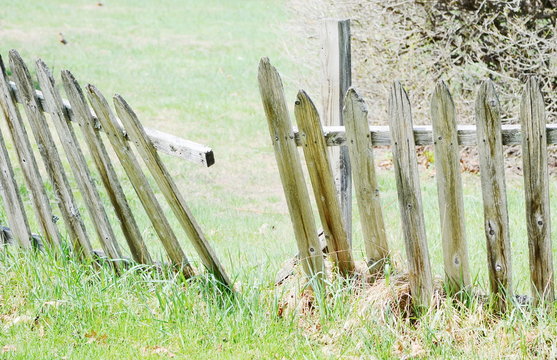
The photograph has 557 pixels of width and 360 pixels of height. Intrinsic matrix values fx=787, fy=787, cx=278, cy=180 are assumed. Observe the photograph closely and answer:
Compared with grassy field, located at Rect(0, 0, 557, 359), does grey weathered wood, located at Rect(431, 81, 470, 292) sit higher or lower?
higher

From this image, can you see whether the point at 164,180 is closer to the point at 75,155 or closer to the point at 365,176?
the point at 75,155

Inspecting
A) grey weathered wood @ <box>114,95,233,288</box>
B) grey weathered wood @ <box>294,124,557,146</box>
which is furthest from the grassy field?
grey weathered wood @ <box>294,124,557,146</box>

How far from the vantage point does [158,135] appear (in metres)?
3.67

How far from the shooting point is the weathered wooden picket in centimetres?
369

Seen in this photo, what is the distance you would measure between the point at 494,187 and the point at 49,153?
2.37 metres

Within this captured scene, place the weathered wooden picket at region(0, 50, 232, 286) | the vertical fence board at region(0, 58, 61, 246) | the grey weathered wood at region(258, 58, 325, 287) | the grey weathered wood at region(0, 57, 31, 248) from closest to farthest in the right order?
the grey weathered wood at region(258, 58, 325, 287) < the weathered wooden picket at region(0, 50, 232, 286) < the vertical fence board at region(0, 58, 61, 246) < the grey weathered wood at region(0, 57, 31, 248)

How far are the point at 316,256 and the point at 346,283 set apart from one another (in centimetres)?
20

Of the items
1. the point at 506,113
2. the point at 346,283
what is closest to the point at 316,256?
the point at 346,283

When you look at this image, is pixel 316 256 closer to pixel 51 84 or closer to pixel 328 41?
pixel 328 41

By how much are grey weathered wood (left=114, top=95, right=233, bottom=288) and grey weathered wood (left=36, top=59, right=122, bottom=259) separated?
0.49 metres

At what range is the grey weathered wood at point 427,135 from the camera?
3299 mm

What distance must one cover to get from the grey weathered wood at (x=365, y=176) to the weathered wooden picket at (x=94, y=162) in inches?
25.0

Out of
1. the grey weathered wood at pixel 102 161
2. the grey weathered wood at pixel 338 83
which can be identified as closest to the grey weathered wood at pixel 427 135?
the grey weathered wood at pixel 338 83

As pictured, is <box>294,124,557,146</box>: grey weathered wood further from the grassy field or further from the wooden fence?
the grassy field
